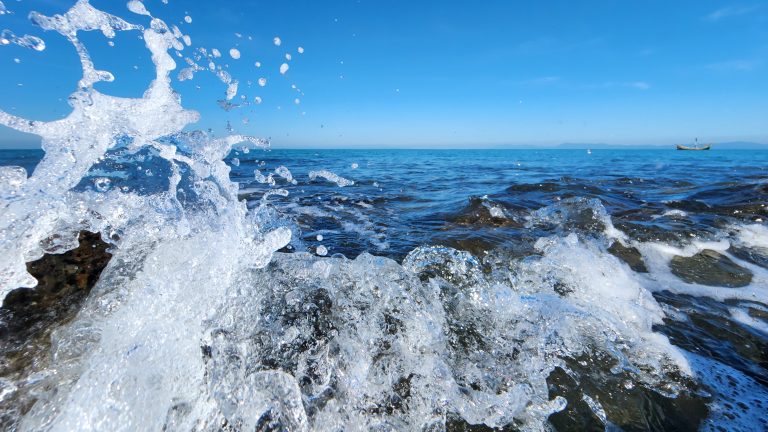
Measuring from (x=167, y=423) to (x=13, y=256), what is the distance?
4.78 feet

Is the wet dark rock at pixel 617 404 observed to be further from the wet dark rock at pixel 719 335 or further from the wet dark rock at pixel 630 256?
the wet dark rock at pixel 630 256

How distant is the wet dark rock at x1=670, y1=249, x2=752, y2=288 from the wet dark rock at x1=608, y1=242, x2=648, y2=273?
0.30 metres

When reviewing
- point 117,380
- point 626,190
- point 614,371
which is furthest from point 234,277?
point 626,190

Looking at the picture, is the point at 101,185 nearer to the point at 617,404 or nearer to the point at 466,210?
the point at 466,210

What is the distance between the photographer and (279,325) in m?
2.25

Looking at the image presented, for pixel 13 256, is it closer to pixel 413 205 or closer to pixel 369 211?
pixel 369 211

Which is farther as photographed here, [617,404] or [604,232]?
[604,232]

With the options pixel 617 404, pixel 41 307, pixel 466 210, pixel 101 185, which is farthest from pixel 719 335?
pixel 101 185

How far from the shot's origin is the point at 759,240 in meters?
4.72

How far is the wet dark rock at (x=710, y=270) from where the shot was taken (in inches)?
138

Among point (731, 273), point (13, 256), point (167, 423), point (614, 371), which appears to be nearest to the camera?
point (167, 423)

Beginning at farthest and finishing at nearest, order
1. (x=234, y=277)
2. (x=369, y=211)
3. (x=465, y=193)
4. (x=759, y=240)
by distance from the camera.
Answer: (x=465, y=193) → (x=369, y=211) → (x=759, y=240) → (x=234, y=277)

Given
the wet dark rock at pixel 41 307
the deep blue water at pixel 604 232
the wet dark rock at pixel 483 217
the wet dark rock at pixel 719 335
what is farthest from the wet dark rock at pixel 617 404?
the wet dark rock at pixel 483 217

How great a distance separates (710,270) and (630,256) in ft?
2.48
